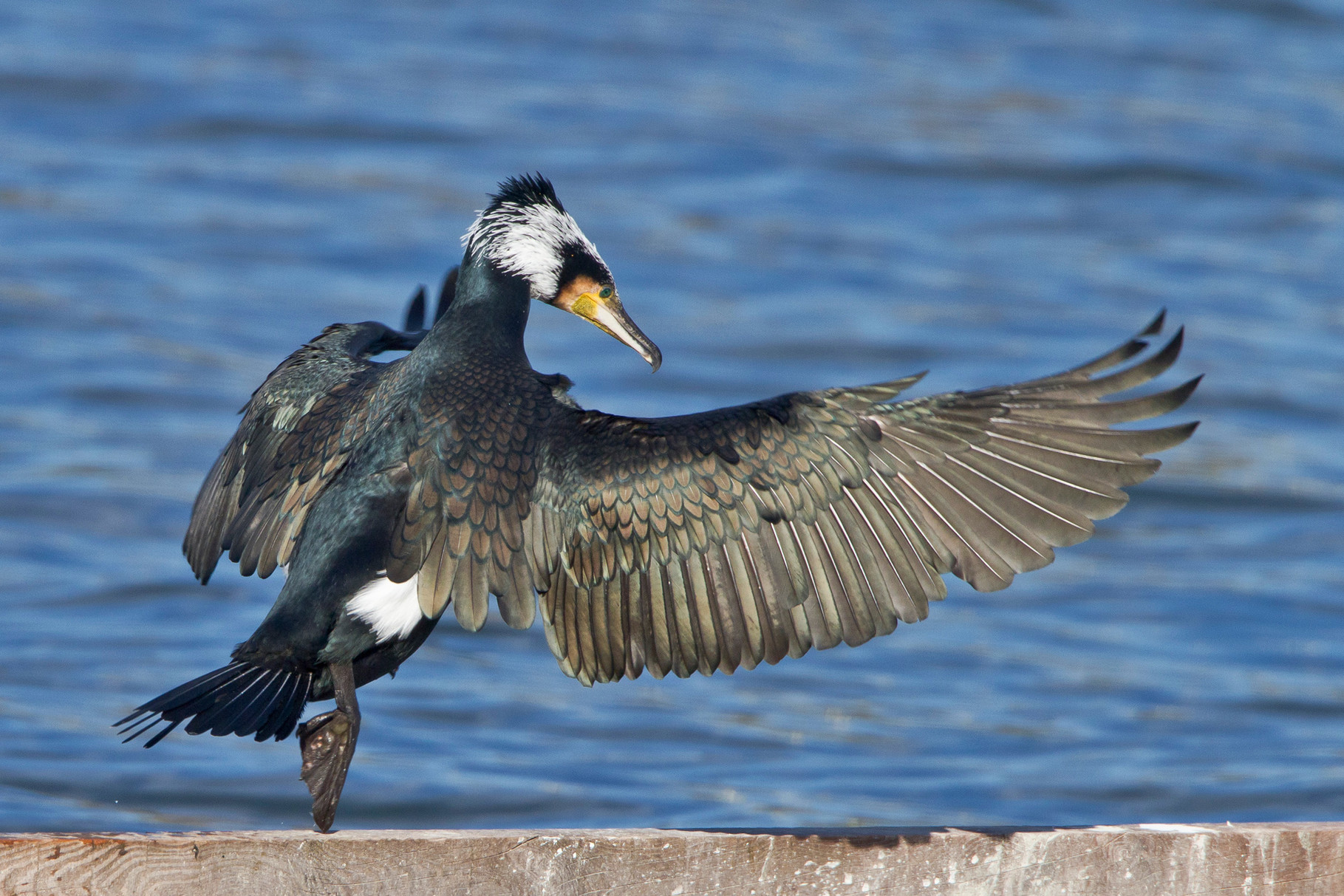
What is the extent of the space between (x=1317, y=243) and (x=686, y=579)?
426 inches

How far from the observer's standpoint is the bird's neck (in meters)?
4.50

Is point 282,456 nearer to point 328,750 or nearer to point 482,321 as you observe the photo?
point 482,321

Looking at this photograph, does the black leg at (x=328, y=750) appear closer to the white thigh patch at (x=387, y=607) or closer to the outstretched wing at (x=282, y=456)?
the white thigh patch at (x=387, y=607)

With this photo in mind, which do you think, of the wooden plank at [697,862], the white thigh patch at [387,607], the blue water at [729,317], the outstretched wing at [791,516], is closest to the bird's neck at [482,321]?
the outstretched wing at [791,516]

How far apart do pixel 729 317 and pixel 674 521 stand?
791 centimetres

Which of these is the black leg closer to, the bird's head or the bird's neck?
→ the bird's neck

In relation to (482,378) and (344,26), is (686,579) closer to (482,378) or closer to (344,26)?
(482,378)

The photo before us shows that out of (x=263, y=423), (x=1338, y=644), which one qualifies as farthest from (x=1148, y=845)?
(x=1338, y=644)

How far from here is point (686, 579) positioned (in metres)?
4.21

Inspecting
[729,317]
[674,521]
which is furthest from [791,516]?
[729,317]

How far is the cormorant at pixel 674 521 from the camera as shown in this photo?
4.06m

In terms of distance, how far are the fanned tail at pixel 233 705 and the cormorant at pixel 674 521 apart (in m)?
0.02

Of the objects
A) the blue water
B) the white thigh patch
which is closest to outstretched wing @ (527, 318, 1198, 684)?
the white thigh patch

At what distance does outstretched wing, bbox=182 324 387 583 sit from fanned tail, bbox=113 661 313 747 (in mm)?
550
